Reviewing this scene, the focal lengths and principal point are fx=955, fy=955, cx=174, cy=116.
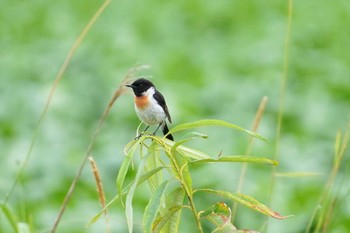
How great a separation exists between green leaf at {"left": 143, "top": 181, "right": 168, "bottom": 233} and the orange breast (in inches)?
23.3

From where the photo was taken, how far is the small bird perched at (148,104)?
2.00 meters

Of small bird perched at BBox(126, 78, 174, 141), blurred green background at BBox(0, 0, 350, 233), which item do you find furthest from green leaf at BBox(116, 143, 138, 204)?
blurred green background at BBox(0, 0, 350, 233)

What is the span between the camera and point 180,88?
7.51 meters

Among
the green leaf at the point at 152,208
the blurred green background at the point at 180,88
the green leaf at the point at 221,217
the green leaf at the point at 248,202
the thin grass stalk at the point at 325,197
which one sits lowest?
the blurred green background at the point at 180,88

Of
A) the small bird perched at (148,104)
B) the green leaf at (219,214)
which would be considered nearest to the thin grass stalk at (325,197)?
the small bird perched at (148,104)

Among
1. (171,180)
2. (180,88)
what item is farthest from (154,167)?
(180,88)

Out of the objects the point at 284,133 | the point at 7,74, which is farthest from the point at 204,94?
the point at 7,74

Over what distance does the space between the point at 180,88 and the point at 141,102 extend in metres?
5.49

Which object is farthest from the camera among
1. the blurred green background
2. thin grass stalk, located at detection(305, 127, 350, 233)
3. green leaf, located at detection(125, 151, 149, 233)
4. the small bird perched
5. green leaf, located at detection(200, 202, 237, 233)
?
the blurred green background

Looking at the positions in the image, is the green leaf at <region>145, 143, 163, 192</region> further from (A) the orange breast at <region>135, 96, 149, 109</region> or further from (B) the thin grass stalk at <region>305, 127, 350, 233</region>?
(B) the thin grass stalk at <region>305, 127, 350, 233</region>

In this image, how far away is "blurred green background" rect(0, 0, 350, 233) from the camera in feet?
18.2

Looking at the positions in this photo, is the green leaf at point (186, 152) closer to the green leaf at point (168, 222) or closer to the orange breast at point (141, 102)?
the green leaf at point (168, 222)

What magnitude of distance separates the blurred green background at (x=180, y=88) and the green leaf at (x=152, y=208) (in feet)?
8.13

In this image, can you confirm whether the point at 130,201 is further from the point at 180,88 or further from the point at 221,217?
the point at 180,88
